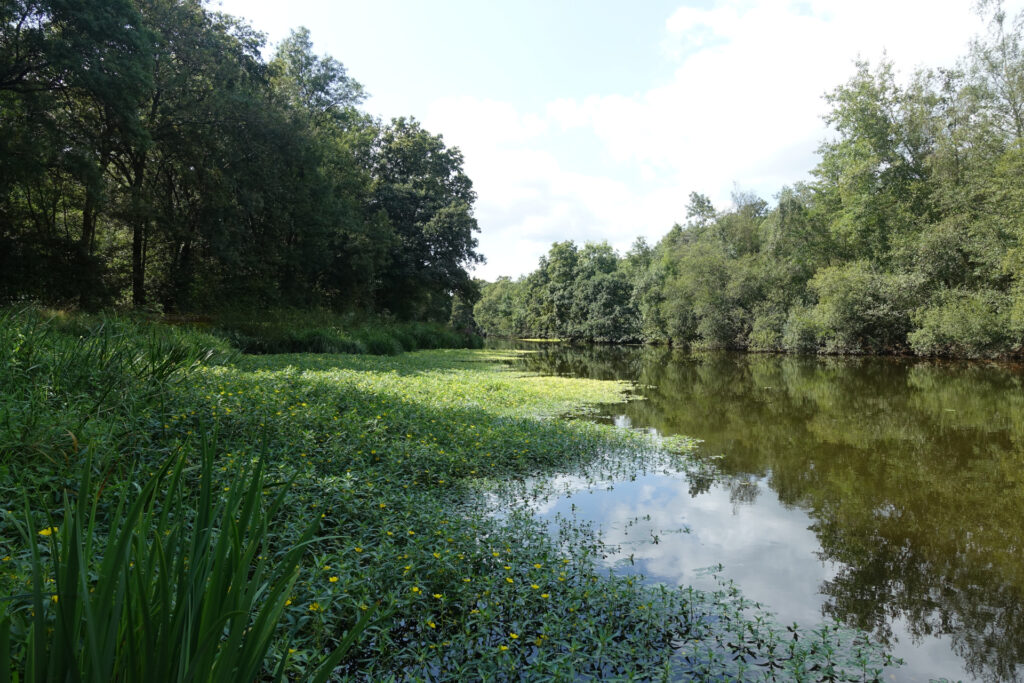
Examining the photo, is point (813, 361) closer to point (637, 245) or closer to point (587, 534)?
point (587, 534)

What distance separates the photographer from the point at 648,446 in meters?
8.94

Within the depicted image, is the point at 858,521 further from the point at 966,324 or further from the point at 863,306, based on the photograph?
the point at 863,306

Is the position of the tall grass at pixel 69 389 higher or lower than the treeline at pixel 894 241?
lower

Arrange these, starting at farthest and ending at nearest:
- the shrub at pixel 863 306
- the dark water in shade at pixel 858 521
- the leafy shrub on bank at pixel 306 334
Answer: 1. the shrub at pixel 863 306
2. the leafy shrub on bank at pixel 306 334
3. the dark water in shade at pixel 858 521

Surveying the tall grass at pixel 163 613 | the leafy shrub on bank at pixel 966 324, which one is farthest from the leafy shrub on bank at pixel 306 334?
the leafy shrub on bank at pixel 966 324

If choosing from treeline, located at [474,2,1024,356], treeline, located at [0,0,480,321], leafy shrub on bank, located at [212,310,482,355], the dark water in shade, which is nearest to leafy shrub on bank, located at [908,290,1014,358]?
treeline, located at [474,2,1024,356]

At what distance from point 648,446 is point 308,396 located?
563cm

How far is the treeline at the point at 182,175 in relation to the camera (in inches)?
568

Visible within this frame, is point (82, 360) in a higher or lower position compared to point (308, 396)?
higher

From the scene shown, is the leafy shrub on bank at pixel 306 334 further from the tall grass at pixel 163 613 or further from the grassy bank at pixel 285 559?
the tall grass at pixel 163 613

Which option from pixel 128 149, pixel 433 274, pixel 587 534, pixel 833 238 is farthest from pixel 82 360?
pixel 833 238

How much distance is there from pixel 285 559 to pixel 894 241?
3460 cm

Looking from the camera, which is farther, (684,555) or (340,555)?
(684,555)

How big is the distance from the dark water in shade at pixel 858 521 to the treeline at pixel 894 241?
15.3 m
